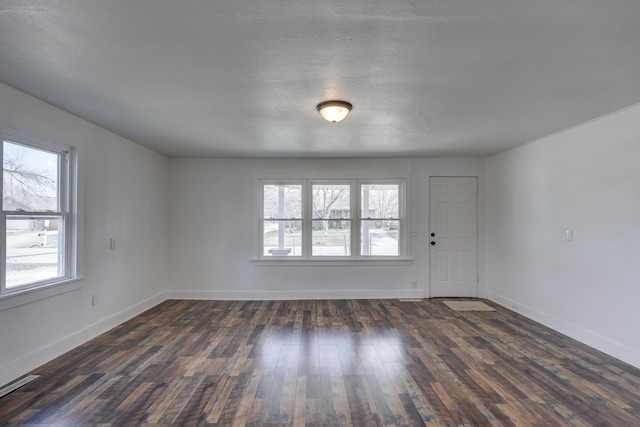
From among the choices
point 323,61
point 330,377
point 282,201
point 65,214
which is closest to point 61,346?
point 65,214

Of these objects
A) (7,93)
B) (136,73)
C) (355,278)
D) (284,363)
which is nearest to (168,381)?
(284,363)

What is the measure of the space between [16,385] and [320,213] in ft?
13.4

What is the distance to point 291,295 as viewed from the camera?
5387mm

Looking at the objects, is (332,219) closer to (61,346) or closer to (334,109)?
(334,109)

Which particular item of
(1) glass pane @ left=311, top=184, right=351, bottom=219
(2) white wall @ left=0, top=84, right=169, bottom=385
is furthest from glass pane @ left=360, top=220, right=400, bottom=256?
(2) white wall @ left=0, top=84, right=169, bottom=385

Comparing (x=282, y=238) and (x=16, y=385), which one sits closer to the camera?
(x=16, y=385)

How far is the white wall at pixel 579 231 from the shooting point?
3.09 meters

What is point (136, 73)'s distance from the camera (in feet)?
7.53

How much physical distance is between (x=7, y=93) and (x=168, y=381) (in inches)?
107

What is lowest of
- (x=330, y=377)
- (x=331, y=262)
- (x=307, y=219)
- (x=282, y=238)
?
(x=330, y=377)

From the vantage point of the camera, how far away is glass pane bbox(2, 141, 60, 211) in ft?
8.91

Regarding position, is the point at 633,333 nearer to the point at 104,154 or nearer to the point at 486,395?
the point at 486,395

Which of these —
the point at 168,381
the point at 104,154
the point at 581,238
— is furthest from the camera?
the point at 104,154

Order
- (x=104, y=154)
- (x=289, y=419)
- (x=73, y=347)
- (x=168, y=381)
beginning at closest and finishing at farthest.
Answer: (x=289, y=419), (x=168, y=381), (x=73, y=347), (x=104, y=154)
